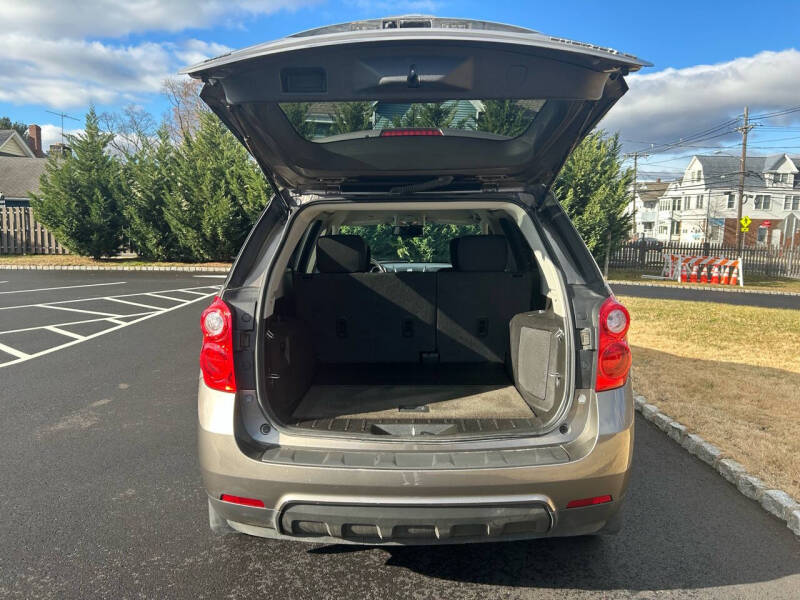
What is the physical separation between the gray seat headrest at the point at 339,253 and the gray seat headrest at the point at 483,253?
27.8 inches

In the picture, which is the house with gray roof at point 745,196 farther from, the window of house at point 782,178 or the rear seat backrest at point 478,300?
the rear seat backrest at point 478,300

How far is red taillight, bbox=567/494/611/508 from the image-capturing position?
217 cm

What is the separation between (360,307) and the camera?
3.88 metres

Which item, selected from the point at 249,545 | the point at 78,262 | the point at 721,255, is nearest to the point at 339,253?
the point at 249,545

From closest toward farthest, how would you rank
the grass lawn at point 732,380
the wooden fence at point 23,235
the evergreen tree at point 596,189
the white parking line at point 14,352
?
the grass lawn at point 732,380, the white parking line at point 14,352, the evergreen tree at point 596,189, the wooden fence at point 23,235

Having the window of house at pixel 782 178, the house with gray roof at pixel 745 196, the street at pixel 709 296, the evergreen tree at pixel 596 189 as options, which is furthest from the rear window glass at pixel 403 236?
the window of house at pixel 782 178

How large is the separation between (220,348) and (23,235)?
1107 inches

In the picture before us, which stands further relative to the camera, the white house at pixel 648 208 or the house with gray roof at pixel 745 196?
the white house at pixel 648 208

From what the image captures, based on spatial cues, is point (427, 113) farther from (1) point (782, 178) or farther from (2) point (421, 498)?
(1) point (782, 178)

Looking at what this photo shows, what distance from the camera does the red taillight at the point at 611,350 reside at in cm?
236

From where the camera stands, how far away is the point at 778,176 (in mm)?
58312

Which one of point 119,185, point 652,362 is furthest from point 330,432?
point 119,185

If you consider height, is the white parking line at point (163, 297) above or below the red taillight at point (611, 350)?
below

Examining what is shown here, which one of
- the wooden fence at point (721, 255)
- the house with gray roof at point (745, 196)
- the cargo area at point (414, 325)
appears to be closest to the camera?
the cargo area at point (414, 325)
